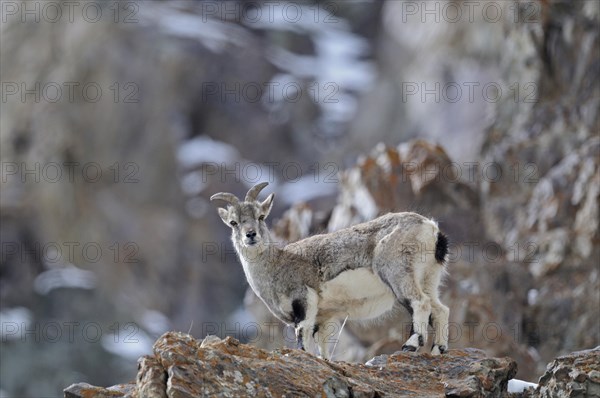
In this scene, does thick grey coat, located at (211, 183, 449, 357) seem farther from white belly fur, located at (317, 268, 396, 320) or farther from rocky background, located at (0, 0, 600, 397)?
rocky background, located at (0, 0, 600, 397)

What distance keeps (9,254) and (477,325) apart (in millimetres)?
34358

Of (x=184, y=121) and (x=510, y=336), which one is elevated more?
(x=184, y=121)

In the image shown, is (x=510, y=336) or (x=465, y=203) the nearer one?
(x=510, y=336)

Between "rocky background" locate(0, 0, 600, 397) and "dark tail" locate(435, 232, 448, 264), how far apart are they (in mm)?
17639

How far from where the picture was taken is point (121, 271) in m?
52.0

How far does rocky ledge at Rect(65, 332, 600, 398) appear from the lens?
1151cm

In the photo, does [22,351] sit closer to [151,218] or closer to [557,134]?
[151,218]

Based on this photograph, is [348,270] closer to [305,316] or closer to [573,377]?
[305,316]

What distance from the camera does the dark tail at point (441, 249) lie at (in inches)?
620

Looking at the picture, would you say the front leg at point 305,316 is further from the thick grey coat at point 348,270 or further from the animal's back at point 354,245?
the animal's back at point 354,245

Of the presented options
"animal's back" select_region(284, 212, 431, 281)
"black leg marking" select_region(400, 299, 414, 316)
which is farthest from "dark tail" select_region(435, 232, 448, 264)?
"black leg marking" select_region(400, 299, 414, 316)

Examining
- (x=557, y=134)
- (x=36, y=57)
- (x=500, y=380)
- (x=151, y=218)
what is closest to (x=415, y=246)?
(x=500, y=380)

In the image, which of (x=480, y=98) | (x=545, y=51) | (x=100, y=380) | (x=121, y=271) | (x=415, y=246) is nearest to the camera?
(x=415, y=246)

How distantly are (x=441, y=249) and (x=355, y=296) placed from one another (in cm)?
142
